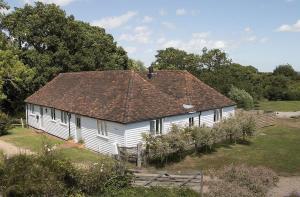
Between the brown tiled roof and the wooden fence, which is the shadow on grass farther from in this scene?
the wooden fence

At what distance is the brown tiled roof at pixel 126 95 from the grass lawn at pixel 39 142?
3066 mm

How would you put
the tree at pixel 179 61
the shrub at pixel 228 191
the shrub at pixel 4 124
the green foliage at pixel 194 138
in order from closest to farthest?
the shrub at pixel 228 191, the green foliage at pixel 194 138, the shrub at pixel 4 124, the tree at pixel 179 61

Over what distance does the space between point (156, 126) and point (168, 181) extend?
931cm

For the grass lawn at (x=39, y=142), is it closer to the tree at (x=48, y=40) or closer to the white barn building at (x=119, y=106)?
the white barn building at (x=119, y=106)

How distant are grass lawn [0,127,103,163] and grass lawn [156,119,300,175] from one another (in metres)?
6.49

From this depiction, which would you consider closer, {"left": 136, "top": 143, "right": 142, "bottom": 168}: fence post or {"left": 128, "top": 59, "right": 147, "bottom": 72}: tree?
{"left": 136, "top": 143, "right": 142, "bottom": 168}: fence post

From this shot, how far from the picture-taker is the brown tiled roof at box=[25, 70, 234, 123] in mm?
27109

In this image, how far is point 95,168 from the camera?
17203mm

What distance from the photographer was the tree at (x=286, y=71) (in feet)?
324

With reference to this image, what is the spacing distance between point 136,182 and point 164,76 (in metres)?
19.0

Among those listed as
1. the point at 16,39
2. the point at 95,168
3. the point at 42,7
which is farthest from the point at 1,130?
the point at 95,168

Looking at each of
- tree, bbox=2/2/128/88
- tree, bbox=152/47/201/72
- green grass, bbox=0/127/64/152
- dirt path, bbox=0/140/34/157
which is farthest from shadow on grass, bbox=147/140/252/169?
tree, bbox=152/47/201/72

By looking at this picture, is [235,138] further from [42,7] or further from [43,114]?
[42,7]

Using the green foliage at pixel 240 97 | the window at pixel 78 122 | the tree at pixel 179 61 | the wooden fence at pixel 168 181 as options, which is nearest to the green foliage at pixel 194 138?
the wooden fence at pixel 168 181
